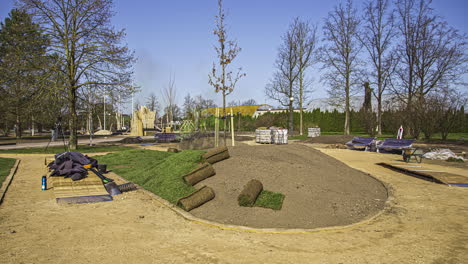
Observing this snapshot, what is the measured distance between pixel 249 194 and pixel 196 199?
1069mm

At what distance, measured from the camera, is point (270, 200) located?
20.9 feet

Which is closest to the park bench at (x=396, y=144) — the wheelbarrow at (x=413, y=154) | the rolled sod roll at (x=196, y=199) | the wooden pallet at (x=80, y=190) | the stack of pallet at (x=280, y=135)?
the wheelbarrow at (x=413, y=154)

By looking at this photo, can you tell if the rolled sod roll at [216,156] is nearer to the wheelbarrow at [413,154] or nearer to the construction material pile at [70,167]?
the construction material pile at [70,167]

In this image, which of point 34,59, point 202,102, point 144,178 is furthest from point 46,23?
point 202,102

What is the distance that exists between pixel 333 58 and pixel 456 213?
28.0 meters

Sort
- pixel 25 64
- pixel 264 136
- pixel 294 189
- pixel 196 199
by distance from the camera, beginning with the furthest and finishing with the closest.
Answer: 1. pixel 264 136
2. pixel 25 64
3. pixel 294 189
4. pixel 196 199

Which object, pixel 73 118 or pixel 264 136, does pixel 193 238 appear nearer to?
pixel 73 118

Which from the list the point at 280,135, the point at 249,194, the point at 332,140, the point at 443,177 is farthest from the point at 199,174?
the point at 332,140

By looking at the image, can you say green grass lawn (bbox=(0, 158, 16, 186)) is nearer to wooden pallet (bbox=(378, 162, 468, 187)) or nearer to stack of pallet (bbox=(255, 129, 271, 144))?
wooden pallet (bbox=(378, 162, 468, 187))

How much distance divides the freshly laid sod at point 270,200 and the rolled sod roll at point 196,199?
1.00 meters

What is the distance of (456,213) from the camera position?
6.26 meters

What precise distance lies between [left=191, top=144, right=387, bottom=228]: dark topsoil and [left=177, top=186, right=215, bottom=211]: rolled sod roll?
10 cm

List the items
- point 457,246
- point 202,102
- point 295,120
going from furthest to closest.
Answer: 1. point 202,102
2. point 295,120
3. point 457,246

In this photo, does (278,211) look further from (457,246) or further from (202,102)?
(202,102)
